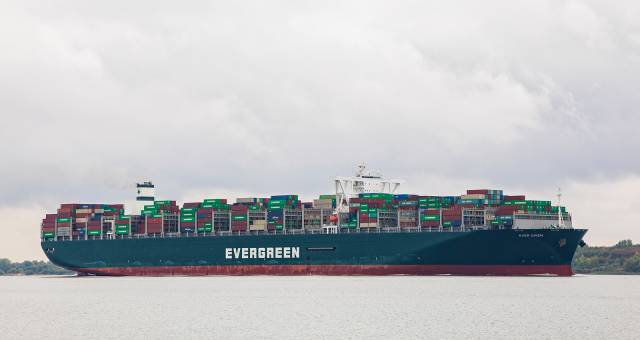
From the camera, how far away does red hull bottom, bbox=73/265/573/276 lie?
104750mm

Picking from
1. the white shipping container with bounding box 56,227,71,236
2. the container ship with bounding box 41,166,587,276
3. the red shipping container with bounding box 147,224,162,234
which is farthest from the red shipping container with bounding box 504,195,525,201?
the white shipping container with bounding box 56,227,71,236

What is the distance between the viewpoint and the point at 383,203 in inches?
4397

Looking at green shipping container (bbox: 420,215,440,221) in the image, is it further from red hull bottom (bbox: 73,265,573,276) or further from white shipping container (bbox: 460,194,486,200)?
red hull bottom (bbox: 73,265,573,276)

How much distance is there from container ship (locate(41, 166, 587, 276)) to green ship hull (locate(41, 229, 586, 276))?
108 mm

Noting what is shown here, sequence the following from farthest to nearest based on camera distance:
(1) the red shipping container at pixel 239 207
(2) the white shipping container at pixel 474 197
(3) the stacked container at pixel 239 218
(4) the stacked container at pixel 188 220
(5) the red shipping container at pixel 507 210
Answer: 1. (4) the stacked container at pixel 188 220
2. (1) the red shipping container at pixel 239 207
3. (3) the stacked container at pixel 239 218
4. (2) the white shipping container at pixel 474 197
5. (5) the red shipping container at pixel 507 210

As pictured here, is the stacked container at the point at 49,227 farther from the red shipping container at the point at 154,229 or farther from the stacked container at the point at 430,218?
the stacked container at the point at 430,218

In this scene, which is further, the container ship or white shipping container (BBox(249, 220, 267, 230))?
white shipping container (BBox(249, 220, 267, 230))

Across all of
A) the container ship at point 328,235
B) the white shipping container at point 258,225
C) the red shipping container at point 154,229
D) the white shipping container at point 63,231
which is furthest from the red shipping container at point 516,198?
the white shipping container at point 63,231
